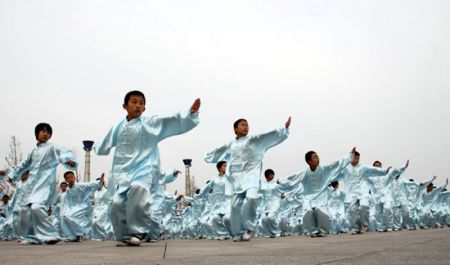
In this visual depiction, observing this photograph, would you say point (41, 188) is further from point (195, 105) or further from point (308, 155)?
point (308, 155)

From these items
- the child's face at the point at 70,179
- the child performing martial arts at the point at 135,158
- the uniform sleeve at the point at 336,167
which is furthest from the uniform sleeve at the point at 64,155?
the uniform sleeve at the point at 336,167

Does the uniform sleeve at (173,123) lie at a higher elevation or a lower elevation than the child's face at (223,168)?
higher

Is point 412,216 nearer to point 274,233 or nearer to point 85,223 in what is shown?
point 274,233

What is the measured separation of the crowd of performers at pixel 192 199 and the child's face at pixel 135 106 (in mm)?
16

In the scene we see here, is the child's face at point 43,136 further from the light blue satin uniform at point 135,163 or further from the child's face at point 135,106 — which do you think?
the child's face at point 135,106

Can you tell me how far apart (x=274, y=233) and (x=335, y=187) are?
10.2 feet

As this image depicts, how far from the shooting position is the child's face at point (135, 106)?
24.4ft

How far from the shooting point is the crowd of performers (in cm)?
723

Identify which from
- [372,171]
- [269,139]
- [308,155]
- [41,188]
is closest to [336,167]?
[308,155]

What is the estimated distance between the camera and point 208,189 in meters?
16.1

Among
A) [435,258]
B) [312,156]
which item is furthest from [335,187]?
[435,258]

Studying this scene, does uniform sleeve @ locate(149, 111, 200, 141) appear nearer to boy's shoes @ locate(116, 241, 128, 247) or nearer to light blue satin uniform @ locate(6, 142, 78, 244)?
boy's shoes @ locate(116, 241, 128, 247)

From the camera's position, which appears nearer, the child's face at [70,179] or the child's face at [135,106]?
the child's face at [135,106]

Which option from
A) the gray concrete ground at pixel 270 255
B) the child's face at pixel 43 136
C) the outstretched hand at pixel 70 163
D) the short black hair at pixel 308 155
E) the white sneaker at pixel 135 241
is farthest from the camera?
the short black hair at pixel 308 155
